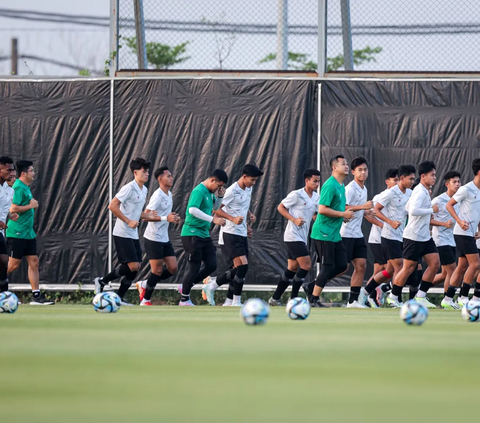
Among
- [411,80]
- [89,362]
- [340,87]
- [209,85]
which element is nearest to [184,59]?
[209,85]

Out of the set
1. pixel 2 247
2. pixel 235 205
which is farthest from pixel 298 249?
pixel 2 247

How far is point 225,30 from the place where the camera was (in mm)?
18844

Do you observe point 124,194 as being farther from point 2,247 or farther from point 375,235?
point 375,235

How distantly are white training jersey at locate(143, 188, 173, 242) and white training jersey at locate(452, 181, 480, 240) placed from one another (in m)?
4.65

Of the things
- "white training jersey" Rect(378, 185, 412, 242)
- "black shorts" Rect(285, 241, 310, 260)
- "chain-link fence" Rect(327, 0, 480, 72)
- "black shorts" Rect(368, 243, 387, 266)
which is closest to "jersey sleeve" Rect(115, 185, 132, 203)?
"black shorts" Rect(285, 241, 310, 260)

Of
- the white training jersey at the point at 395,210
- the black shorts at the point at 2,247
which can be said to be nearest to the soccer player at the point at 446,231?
the white training jersey at the point at 395,210

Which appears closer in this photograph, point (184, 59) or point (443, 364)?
point (443, 364)

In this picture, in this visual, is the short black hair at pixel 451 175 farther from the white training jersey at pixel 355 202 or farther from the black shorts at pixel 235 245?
the black shorts at pixel 235 245

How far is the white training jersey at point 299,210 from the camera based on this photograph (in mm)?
16281

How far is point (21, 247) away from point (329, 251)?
488 cm

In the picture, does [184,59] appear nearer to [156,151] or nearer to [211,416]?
[156,151]

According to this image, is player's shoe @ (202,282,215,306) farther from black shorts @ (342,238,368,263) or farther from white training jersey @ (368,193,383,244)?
white training jersey @ (368,193,383,244)

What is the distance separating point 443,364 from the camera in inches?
226

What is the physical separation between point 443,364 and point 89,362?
2014 mm
